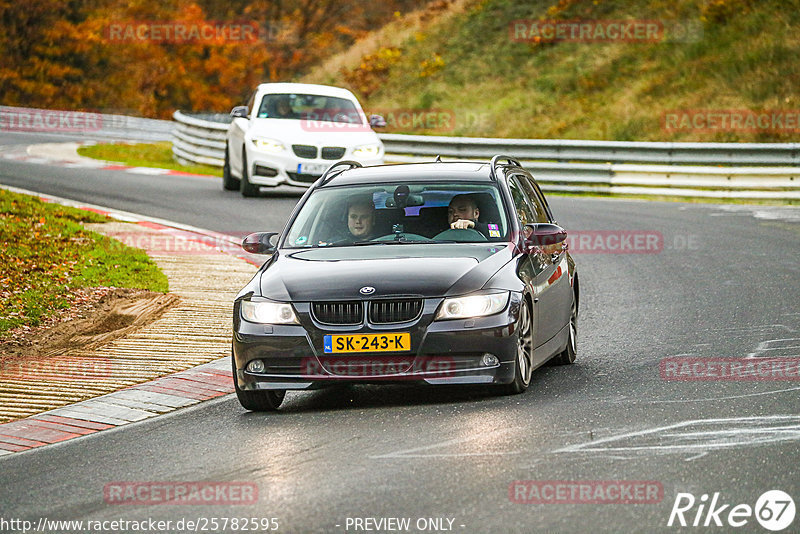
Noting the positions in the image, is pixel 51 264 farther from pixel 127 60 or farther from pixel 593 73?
pixel 127 60

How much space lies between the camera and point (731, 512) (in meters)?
6.00

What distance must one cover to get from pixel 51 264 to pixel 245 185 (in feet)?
30.2

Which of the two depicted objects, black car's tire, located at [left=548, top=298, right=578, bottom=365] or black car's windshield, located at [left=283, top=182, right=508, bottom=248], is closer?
black car's windshield, located at [left=283, top=182, right=508, bottom=248]

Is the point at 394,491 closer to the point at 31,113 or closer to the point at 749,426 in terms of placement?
the point at 749,426

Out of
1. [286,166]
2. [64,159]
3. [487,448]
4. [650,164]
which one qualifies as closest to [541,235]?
[487,448]

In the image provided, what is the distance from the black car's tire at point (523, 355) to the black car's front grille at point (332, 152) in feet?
48.1

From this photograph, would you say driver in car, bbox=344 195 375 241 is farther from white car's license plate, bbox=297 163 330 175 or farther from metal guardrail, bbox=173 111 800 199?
metal guardrail, bbox=173 111 800 199

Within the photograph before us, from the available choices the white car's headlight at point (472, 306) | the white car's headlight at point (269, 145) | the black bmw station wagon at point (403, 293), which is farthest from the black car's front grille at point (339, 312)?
the white car's headlight at point (269, 145)

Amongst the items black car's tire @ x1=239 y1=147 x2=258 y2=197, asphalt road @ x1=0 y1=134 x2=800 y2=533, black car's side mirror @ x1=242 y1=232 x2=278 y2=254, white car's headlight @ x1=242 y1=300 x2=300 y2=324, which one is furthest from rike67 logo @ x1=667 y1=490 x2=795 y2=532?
black car's tire @ x1=239 y1=147 x2=258 y2=197

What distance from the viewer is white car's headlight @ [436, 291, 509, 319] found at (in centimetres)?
854

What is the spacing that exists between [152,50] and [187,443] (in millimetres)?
59392

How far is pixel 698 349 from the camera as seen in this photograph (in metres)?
10.8

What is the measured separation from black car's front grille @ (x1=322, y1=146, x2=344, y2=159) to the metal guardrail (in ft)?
17.2

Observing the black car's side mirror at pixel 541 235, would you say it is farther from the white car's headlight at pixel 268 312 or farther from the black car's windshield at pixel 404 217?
the white car's headlight at pixel 268 312
